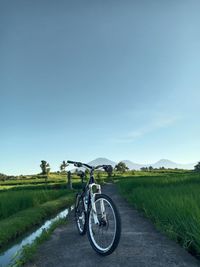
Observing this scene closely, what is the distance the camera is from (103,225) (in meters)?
4.57

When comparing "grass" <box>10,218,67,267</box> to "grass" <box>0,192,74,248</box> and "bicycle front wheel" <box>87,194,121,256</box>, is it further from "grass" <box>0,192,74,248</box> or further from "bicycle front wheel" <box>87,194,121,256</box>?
"grass" <box>0,192,74,248</box>

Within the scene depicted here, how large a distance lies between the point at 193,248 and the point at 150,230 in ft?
6.02

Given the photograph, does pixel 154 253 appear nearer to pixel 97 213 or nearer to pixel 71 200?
pixel 97 213

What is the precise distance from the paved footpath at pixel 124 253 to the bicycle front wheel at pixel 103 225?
16 centimetres

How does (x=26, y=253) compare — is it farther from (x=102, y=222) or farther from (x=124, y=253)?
(x=124, y=253)

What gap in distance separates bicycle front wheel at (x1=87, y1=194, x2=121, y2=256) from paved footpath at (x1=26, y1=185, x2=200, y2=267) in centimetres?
16

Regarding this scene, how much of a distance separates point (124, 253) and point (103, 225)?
516 mm

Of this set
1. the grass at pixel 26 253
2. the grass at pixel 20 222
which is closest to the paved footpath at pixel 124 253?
the grass at pixel 26 253

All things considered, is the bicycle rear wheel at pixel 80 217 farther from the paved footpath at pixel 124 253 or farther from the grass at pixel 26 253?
the grass at pixel 26 253

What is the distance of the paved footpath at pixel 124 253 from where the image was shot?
3929 mm

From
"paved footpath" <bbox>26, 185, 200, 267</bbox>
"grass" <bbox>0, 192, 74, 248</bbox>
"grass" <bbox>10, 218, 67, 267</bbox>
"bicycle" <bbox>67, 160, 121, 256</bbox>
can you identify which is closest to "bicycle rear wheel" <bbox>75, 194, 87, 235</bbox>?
"paved footpath" <bbox>26, 185, 200, 267</bbox>

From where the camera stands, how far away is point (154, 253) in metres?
4.34

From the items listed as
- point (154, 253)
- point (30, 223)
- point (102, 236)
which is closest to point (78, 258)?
point (102, 236)

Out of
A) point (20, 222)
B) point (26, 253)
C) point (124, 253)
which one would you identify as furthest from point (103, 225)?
point (20, 222)
